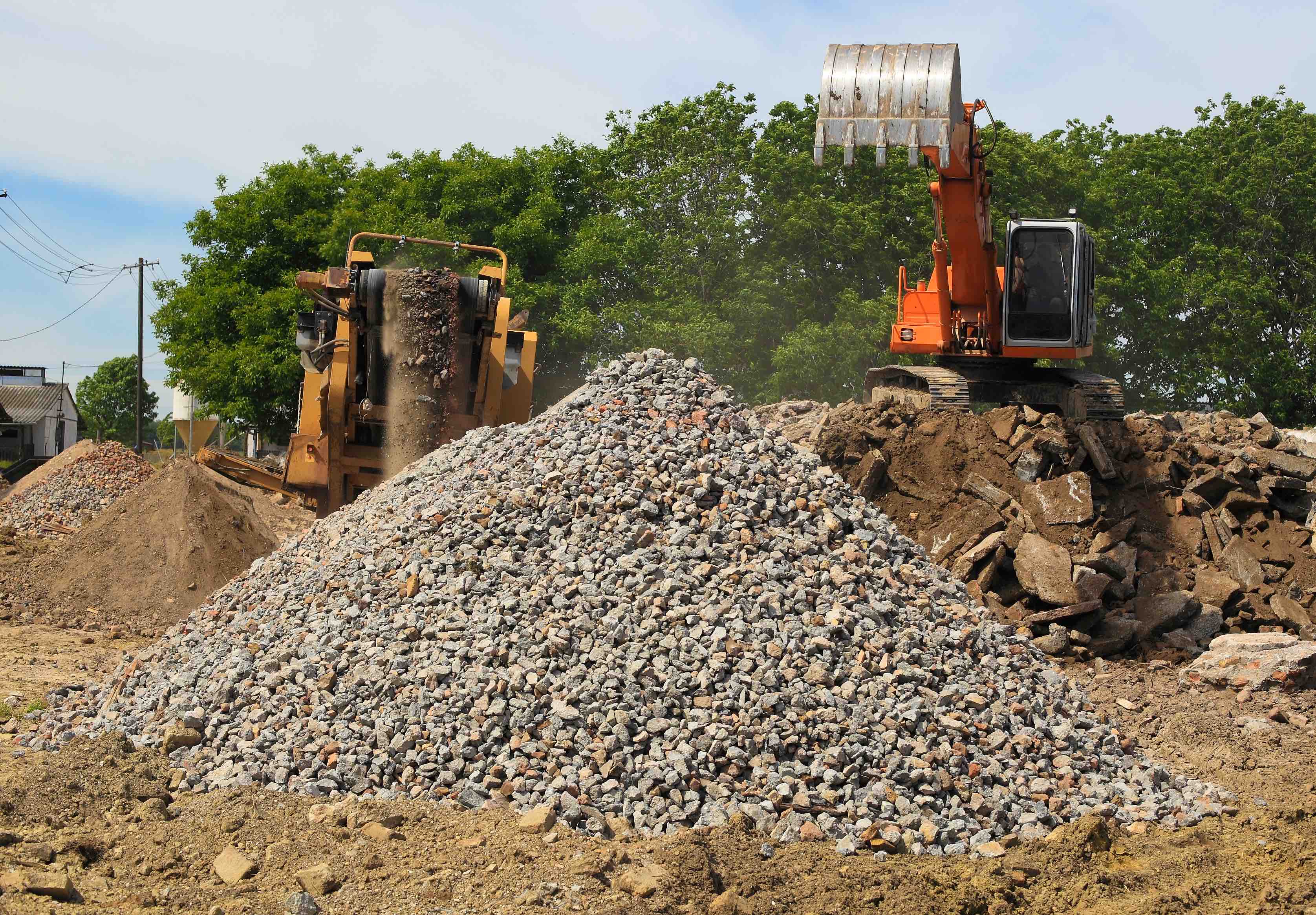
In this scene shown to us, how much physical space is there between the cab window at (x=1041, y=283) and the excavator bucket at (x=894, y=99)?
10.3 feet

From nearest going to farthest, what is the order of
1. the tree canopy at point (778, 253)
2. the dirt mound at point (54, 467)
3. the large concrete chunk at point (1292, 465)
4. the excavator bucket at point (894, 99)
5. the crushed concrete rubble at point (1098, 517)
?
1. the crushed concrete rubble at point (1098, 517)
2. the excavator bucket at point (894, 99)
3. the large concrete chunk at point (1292, 465)
4. the dirt mound at point (54, 467)
5. the tree canopy at point (778, 253)

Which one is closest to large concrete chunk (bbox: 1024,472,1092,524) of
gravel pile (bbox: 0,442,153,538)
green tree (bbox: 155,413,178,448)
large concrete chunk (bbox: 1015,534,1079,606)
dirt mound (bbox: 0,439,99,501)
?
large concrete chunk (bbox: 1015,534,1079,606)

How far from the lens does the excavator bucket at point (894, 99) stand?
30.0ft

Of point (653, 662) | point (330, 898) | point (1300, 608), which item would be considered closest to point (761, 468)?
point (653, 662)

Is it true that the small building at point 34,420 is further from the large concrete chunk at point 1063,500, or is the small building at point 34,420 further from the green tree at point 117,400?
the large concrete chunk at point 1063,500

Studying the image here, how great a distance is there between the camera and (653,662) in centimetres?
578

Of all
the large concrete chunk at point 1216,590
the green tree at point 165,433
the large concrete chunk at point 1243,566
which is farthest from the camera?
the green tree at point 165,433

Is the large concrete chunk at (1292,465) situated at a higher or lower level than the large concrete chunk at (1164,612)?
higher

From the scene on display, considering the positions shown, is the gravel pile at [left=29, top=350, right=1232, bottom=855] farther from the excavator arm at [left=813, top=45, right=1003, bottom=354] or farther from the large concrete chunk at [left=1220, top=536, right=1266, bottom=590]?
the large concrete chunk at [left=1220, top=536, right=1266, bottom=590]

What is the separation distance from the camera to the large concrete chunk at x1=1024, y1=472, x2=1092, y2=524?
9.72 metres

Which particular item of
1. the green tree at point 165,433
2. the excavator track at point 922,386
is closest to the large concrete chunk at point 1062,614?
the excavator track at point 922,386

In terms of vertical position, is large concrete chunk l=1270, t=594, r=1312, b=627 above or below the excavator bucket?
below

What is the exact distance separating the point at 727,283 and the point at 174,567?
20.5m

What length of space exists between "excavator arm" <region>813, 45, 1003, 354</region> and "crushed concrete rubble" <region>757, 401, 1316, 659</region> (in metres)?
1.79
